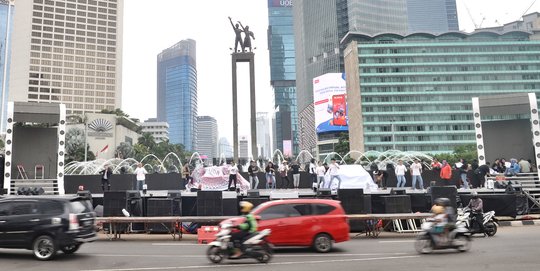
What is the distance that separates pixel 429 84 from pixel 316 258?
396 ft

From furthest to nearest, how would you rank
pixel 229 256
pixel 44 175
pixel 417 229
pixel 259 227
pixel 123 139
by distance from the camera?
pixel 123 139, pixel 44 175, pixel 417 229, pixel 259 227, pixel 229 256

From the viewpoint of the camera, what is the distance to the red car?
1183 centimetres

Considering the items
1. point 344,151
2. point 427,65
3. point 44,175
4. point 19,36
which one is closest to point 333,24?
point 427,65

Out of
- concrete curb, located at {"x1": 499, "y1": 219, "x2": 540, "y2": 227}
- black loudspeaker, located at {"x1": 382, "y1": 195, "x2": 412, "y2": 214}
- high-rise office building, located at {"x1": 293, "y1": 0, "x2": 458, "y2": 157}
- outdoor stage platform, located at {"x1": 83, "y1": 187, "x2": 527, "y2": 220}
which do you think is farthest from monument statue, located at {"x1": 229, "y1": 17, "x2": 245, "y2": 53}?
high-rise office building, located at {"x1": 293, "y1": 0, "x2": 458, "y2": 157}

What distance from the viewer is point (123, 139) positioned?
395ft

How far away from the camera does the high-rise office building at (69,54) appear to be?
143 m

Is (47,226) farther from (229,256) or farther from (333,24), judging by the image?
(333,24)

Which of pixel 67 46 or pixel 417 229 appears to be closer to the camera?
pixel 417 229

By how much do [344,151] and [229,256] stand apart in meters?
113

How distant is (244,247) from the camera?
10195mm

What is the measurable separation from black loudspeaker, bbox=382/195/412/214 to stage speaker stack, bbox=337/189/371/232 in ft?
3.62

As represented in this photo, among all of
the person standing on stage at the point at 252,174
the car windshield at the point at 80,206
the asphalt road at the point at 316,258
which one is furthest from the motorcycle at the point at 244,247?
the person standing on stage at the point at 252,174

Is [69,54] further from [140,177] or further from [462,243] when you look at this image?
[462,243]

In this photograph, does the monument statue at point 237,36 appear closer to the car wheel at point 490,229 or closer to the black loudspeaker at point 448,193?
the black loudspeaker at point 448,193
